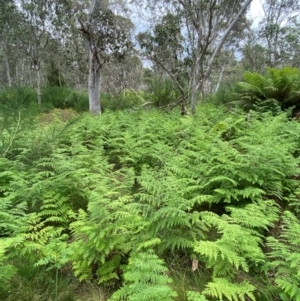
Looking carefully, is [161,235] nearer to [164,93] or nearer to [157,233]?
[157,233]

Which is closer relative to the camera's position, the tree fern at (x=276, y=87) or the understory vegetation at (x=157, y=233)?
the understory vegetation at (x=157, y=233)

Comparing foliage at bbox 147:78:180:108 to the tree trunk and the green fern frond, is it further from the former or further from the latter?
the green fern frond

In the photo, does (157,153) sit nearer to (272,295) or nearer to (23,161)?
(23,161)

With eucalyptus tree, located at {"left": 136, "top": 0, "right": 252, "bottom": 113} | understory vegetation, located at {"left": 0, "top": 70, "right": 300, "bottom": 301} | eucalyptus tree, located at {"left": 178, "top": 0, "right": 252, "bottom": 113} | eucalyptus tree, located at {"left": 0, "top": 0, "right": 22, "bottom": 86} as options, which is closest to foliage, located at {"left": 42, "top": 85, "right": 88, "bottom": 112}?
eucalyptus tree, located at {"left": 0, "top": 0, "right": 22, "bottom": 86}

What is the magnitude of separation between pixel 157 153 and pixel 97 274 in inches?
91.0

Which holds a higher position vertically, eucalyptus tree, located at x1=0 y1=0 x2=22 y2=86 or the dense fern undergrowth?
eucalyptus tree, located at x1=0 y1=0 x2=22 y2=86

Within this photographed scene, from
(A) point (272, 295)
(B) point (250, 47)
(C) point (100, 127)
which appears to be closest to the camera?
(A) point (272, 295)

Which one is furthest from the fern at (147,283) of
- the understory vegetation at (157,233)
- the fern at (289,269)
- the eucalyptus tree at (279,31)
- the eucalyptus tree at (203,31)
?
the eucalyptus tree at (279,31)

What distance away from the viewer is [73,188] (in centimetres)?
323

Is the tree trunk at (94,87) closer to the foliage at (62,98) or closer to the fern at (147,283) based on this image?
the foliage at (62,98)

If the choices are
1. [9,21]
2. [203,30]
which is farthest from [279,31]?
[9,21]

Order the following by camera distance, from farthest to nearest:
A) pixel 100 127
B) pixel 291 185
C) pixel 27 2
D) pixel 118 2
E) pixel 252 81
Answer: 1. pixel 118 2
2. pixel 27 2
3. pixel 252 81
4. pixel 100 127
5. pixel 291 185

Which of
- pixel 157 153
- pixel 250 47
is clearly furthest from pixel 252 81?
pixel 250 47

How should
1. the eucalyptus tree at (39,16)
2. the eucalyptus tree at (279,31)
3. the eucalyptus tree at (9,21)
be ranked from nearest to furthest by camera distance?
1. the eucalyptus tree at (39,16)
2. the eucalyptus tree at (9,21)
3. the eucalyptus tree at (279,31)
